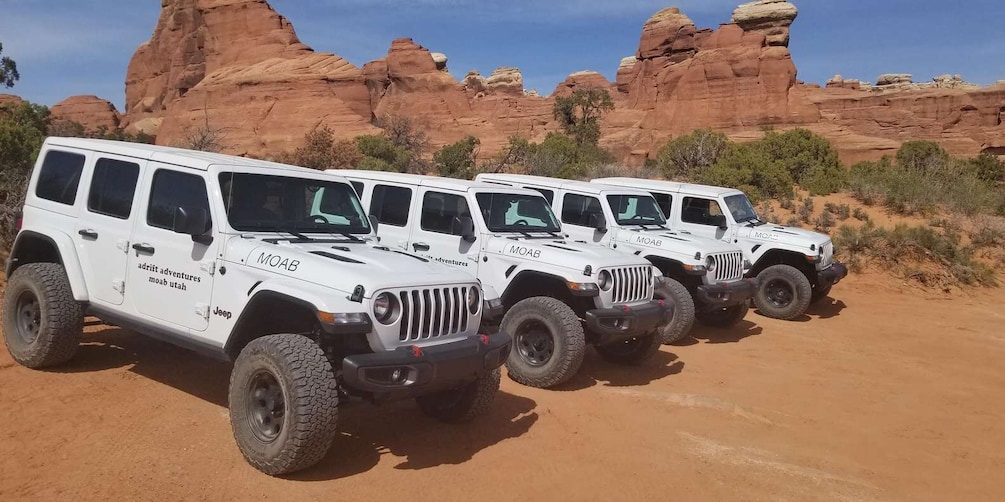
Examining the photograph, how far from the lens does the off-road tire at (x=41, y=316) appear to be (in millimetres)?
5332

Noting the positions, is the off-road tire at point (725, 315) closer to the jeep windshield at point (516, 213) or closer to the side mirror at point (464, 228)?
the jeep windshield at point (516, 213)

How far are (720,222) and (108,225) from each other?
29.0 feet

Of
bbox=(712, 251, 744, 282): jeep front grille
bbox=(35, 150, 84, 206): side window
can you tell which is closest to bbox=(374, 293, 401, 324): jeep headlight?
bbox=(35, 150, 84, 206): side window

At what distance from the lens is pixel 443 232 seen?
7.23m

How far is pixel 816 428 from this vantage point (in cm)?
583

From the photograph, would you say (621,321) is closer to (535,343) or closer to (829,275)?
(535,343)

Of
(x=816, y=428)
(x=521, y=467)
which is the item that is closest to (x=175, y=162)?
(x=521, y=467)

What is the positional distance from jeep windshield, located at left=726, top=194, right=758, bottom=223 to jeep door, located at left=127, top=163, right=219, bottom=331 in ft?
28.2

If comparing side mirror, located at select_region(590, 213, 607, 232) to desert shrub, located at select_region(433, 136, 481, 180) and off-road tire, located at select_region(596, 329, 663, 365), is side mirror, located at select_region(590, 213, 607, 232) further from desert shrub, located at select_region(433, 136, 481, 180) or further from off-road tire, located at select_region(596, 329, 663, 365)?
desert shrub, located at select_region(433, 136, 481, 180)

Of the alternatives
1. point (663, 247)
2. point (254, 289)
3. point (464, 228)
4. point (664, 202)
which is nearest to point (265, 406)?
point (254, 289)

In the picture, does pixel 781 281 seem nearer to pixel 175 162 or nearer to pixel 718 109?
pixel 175 162

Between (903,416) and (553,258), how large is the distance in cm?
369

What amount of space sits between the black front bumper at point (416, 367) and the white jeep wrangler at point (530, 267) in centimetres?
122

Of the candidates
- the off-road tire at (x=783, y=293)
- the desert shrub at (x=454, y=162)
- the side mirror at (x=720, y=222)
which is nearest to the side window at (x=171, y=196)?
the side mirror at (x=720, y=222)
